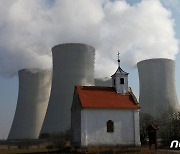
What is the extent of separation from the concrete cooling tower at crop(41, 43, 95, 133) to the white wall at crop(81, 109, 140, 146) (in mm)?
19009

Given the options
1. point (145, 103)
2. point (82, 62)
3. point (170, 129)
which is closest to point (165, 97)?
point (145, 103)

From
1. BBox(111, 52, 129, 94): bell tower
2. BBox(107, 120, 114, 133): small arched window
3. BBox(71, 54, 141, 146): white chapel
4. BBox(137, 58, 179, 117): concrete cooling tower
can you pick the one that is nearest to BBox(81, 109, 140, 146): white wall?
BBox(71, 54, 141, 146): white chapel

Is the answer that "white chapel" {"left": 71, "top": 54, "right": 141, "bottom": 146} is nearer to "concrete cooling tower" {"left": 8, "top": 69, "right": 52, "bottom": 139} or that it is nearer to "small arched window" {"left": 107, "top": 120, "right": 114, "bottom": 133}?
"small arched window" {"left": 107, "top": 120, "right": 114, "bottom": 133}

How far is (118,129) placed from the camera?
79.5ft

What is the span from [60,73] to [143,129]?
14.4m

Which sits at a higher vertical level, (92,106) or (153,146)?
(92,106)

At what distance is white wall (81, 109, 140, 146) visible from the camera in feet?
77.5

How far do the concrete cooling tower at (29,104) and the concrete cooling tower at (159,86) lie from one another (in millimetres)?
15078

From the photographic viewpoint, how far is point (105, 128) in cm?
2395

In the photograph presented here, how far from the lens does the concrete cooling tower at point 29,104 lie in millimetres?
48781

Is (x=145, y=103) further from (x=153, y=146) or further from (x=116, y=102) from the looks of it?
(x=153, y=146)

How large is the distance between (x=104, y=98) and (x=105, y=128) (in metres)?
2.21

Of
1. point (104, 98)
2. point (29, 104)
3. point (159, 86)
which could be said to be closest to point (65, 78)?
point (29, 104)

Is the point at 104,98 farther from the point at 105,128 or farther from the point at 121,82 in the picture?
the point at 121,82
